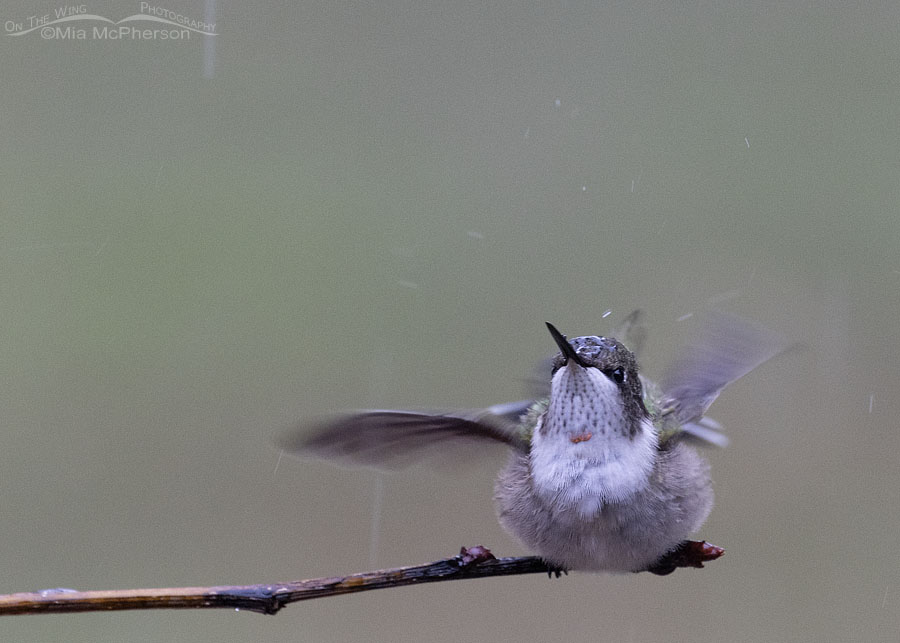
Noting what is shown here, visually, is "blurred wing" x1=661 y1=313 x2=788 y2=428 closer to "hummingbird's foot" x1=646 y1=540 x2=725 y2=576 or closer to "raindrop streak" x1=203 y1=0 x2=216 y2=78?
"hummingbird's foot" x1=646 y1=540 x2=725 y2=576

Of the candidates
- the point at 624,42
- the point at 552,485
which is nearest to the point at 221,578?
the point at 552,485

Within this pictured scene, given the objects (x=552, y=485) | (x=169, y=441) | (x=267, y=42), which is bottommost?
(x=552, y=485)

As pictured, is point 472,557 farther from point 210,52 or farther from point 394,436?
point 210,52

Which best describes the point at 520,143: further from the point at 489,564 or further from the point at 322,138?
the point at 489,564

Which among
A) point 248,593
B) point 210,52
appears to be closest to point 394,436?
point 248,593

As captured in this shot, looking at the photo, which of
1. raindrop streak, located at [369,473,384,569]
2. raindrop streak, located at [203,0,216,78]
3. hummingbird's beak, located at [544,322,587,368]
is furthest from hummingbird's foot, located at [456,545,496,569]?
raindrop streak, located at [203,0,216,78]

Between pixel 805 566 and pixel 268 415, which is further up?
pixel 268 415
